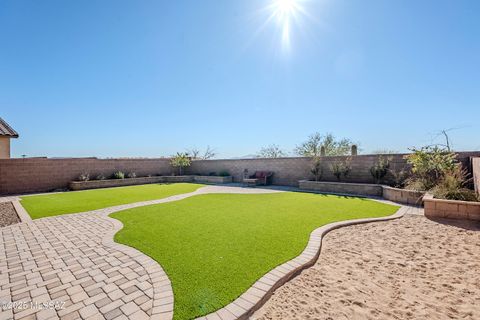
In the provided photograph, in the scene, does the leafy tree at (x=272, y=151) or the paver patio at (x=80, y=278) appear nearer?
the paver patio at (x=80, y=278)

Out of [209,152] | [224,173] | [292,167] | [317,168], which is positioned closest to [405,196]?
[317,168]

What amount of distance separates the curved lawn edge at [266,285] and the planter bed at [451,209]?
3735mm

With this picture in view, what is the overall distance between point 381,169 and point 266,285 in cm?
881

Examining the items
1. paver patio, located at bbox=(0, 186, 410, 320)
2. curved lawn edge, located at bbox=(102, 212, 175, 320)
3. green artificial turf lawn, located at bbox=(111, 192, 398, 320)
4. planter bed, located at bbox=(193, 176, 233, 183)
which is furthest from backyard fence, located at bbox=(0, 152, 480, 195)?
curved lawn edge, located at bbox=(102, 212, 175, 320)

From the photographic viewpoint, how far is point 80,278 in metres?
2.83

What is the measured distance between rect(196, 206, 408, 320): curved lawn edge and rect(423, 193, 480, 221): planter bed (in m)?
3.74

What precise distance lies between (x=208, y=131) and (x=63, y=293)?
21893mm

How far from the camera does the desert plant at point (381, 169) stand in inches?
362

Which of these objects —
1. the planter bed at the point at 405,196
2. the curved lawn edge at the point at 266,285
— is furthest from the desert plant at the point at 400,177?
the curved lawn edge at the point at 266,285

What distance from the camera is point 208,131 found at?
78.2 feet

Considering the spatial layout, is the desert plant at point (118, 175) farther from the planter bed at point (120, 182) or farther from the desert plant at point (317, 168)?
the desert plant at point (317, 168)

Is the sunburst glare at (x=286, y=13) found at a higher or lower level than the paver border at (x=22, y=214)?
higher

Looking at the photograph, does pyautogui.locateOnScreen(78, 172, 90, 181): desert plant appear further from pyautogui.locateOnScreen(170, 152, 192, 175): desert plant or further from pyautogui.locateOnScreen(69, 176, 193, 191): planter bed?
pyautogui.locateOnScreen(170, 152, 192, 175): desert plant

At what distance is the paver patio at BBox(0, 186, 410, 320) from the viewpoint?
2.19m
